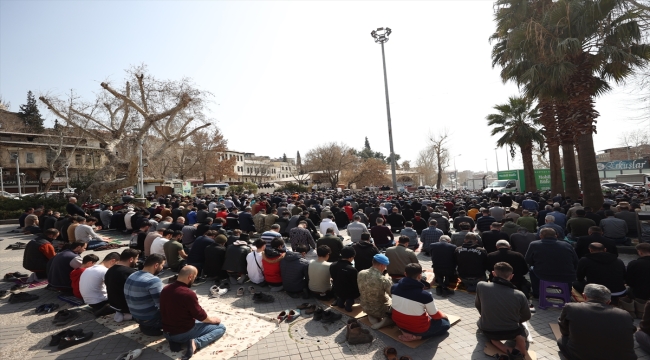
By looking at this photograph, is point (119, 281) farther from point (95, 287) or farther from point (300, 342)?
point (300, 342)

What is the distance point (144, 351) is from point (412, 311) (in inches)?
149

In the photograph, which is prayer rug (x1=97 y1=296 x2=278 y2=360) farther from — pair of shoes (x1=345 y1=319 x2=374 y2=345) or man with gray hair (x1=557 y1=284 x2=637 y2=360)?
man with gray hair (x1=557 y1=284 x2=637 y2=360)

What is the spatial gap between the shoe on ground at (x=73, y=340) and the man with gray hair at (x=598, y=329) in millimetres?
6393

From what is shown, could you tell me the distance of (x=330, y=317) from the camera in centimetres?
511

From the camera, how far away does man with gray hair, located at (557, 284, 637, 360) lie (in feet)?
10.0

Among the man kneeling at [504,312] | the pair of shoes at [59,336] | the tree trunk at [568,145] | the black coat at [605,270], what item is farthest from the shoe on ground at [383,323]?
the tree trunk at [568,145]

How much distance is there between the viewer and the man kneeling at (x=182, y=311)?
4.13 meters

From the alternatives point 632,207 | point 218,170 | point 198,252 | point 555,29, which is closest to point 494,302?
point 198,252

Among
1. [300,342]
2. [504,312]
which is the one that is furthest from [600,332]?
[300,342]

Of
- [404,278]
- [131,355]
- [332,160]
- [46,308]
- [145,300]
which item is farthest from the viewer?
[332,160]

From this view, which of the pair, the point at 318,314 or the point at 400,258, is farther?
the point at 400,258

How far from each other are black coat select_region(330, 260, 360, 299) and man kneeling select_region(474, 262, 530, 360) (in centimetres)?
206

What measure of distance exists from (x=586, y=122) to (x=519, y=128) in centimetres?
1061

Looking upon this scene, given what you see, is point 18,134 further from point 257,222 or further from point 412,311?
point 412,311
